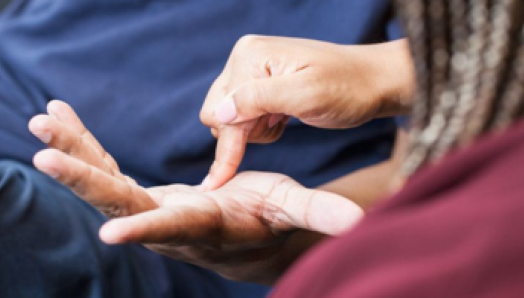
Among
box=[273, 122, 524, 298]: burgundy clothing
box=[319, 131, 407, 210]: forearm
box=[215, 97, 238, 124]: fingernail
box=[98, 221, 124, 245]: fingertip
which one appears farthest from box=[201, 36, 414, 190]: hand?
box=[273, 122, 524, 298]: burgundy clothing

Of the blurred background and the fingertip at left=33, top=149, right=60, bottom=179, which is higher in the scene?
the blurred background

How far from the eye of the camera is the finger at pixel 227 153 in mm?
637

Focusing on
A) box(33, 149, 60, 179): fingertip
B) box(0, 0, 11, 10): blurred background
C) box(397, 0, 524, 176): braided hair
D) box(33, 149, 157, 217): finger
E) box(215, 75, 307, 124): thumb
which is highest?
box(0, 0, 11, 10): blurred background

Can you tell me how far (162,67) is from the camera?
79 centimetres

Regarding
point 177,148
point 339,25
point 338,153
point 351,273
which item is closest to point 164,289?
point 177,148

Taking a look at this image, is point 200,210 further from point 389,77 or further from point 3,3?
point 3,3

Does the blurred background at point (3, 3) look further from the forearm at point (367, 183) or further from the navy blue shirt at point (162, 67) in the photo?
the forearm at point (367, 183)

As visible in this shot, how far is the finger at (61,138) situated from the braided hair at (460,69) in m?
0.35

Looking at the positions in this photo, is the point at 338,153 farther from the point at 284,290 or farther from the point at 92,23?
the point at 284,290

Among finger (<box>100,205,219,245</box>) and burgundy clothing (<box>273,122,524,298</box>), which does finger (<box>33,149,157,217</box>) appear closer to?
finger (<box>100,205,219,245</box>)

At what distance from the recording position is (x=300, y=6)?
796 millimetres

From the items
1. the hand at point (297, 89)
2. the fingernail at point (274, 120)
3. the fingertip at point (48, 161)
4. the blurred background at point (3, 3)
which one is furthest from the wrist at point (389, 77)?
the blurred background at point (3, 3)

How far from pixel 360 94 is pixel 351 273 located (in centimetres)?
41

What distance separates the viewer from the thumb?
0.58m
